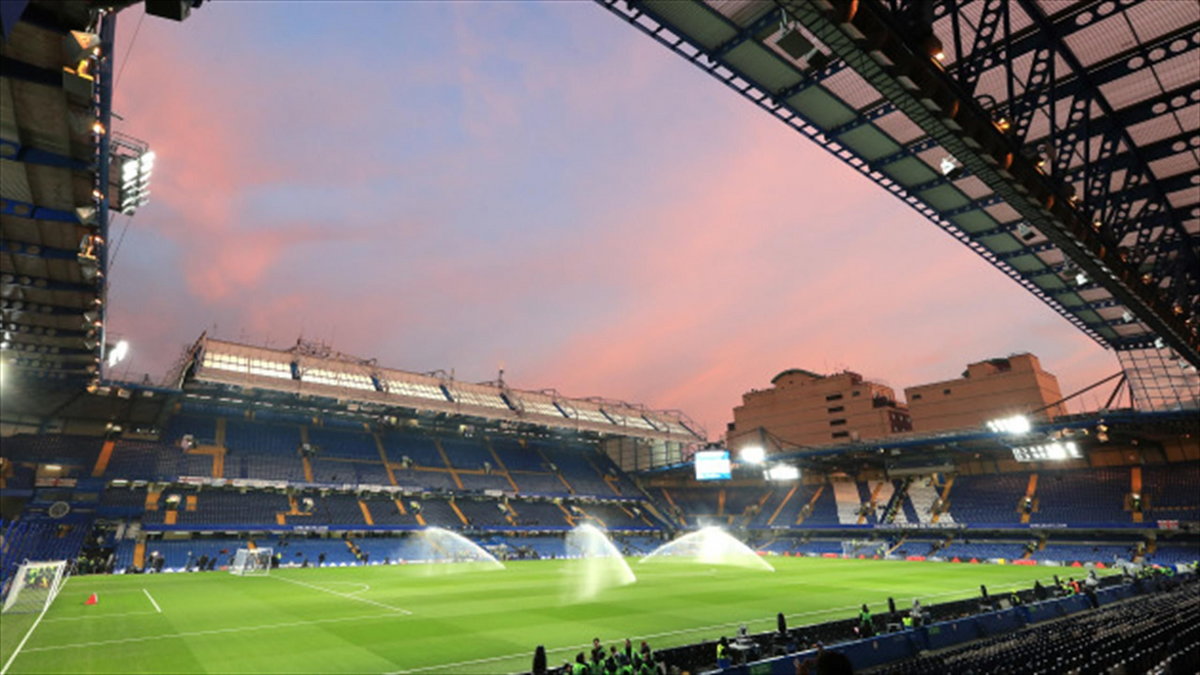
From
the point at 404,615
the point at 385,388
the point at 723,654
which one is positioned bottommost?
the point at 404,615

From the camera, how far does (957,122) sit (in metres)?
11.0

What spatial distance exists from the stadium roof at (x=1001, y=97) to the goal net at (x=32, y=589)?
35.3 metres

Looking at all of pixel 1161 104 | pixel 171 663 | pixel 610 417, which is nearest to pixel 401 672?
pixel 171 663

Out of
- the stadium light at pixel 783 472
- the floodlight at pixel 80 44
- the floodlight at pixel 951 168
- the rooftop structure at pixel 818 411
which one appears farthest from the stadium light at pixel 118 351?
the rooftop structure at pixel 818 411

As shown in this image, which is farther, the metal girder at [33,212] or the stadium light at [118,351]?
the stadium light at [118,351]

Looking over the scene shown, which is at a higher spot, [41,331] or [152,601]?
[41,331]

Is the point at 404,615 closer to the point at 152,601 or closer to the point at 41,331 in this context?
the point at 152,601

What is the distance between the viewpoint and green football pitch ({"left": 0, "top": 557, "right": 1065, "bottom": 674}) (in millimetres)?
17531

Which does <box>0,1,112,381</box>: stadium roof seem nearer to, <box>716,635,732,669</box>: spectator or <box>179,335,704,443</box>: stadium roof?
<box>716,635,732,669</box>: spectator

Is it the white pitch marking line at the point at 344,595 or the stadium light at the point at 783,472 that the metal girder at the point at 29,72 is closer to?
the white pitch marking line at the point at 344,595

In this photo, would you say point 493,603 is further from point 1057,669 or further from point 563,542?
point 563,542

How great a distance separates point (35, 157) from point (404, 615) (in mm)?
20630

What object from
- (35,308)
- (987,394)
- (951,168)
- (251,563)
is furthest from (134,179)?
(987,394)

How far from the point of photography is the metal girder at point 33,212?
1680 centimetres
